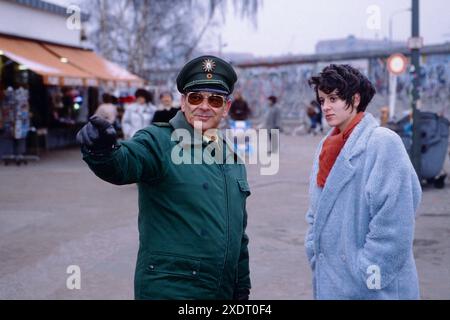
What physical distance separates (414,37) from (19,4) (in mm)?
10919

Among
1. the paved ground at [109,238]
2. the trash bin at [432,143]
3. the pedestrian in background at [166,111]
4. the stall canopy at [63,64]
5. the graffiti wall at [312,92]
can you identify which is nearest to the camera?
the paved ground at [109,238]

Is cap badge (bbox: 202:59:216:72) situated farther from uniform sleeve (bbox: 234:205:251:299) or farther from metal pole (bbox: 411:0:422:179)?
metal pole (bbox: 411:0:422:179)

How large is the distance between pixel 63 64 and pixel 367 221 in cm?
1563

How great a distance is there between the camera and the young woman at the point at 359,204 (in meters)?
2.64

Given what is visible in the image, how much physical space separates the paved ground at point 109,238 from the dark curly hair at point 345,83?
2.60 metres

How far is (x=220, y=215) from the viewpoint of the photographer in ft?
8.63

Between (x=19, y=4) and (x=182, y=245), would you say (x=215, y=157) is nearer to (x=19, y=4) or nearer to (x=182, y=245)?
(x=182, y=245)

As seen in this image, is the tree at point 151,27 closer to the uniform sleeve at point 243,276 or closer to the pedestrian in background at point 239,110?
the pedestrian in background at point 239,110

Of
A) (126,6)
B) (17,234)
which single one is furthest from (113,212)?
(126,6)

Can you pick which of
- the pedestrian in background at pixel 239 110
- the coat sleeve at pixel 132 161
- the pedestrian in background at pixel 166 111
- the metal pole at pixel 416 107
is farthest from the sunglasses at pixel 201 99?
the pedestrian in background at pixel 239 110

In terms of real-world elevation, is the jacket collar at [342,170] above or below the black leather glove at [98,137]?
below

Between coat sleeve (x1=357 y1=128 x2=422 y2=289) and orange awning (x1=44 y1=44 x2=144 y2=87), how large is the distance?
16.1 meters

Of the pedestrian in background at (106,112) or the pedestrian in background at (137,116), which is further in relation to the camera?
the pedestrian in background at (137,116)

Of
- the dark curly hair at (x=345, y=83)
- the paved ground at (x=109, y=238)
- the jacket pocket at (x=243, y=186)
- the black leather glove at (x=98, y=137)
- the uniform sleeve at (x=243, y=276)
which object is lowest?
the paved ground at (x=109, y=238)
